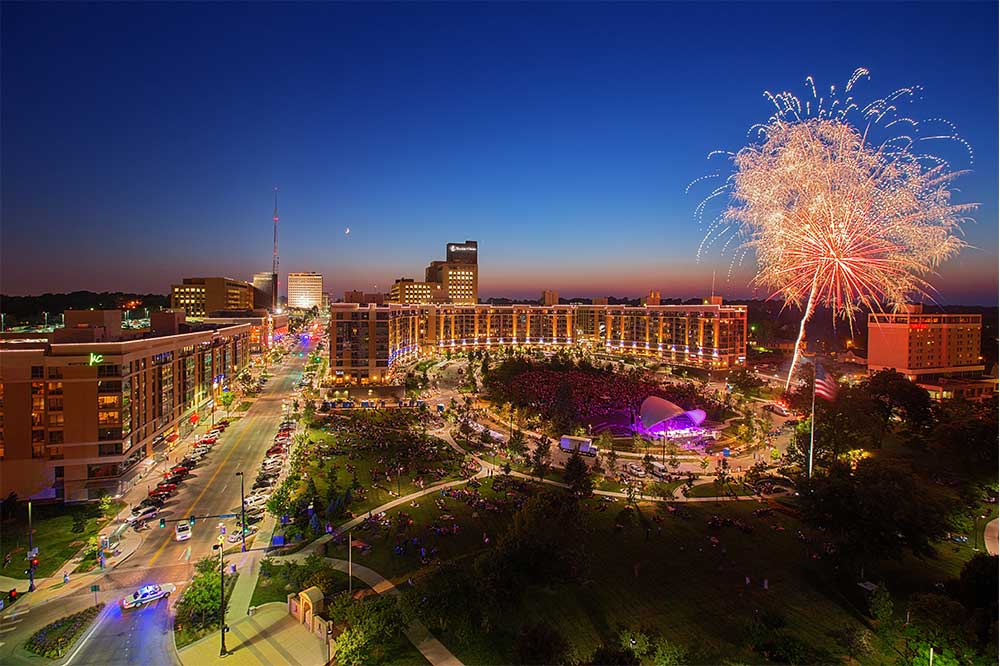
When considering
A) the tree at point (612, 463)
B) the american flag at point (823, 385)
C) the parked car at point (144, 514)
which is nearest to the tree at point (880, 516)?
the american flag at point (823, 385)

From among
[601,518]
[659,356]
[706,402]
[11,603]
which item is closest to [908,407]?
[706,402]

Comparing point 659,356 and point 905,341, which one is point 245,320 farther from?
point 905,341

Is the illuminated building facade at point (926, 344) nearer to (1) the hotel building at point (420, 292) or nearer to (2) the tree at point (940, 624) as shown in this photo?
(2) the tree at point (940, 624)

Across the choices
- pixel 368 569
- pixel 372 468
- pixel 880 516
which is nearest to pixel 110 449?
pixel 372 468

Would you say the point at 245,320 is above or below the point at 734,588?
above

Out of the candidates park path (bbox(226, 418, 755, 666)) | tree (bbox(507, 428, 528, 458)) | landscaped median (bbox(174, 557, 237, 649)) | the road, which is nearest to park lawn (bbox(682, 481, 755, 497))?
park path (bbox(226, 418, 755, 666))

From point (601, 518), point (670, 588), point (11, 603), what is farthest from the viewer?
point (601, 518)
